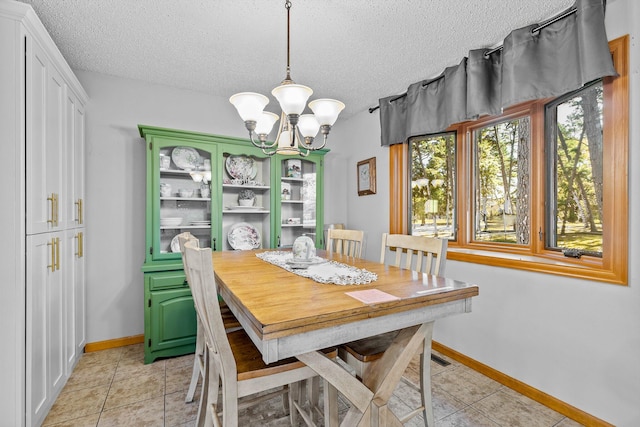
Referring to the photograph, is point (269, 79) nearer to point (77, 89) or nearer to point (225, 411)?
point (77, 89)

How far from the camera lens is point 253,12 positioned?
5.78 ft

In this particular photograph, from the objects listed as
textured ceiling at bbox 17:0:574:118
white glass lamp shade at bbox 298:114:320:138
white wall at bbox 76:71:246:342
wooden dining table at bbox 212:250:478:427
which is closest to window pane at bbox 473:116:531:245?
textured ceiling at bbox 17:0:574:118

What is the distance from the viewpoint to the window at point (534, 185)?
1.55 meters

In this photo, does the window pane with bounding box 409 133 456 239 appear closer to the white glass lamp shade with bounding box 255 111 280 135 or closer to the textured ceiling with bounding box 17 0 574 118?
the textured ceiling with bounding box 17 0 574 118

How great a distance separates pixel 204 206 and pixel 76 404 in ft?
5.28

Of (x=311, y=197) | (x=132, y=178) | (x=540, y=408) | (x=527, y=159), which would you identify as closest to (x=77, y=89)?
(x=132, y=178)

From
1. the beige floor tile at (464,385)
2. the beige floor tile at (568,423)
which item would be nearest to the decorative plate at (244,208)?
the beige floor tile at (464,385)

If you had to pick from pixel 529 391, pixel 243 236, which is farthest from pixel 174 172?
pixel 529 391

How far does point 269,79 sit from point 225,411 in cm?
250

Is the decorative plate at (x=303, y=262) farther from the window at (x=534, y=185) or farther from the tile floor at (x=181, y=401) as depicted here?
the window at (x=534, y=185)

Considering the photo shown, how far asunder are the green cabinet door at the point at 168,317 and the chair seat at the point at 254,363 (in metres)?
1.34

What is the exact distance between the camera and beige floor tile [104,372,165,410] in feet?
6.14

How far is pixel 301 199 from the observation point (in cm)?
326

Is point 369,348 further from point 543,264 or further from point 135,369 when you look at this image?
point 135,369
